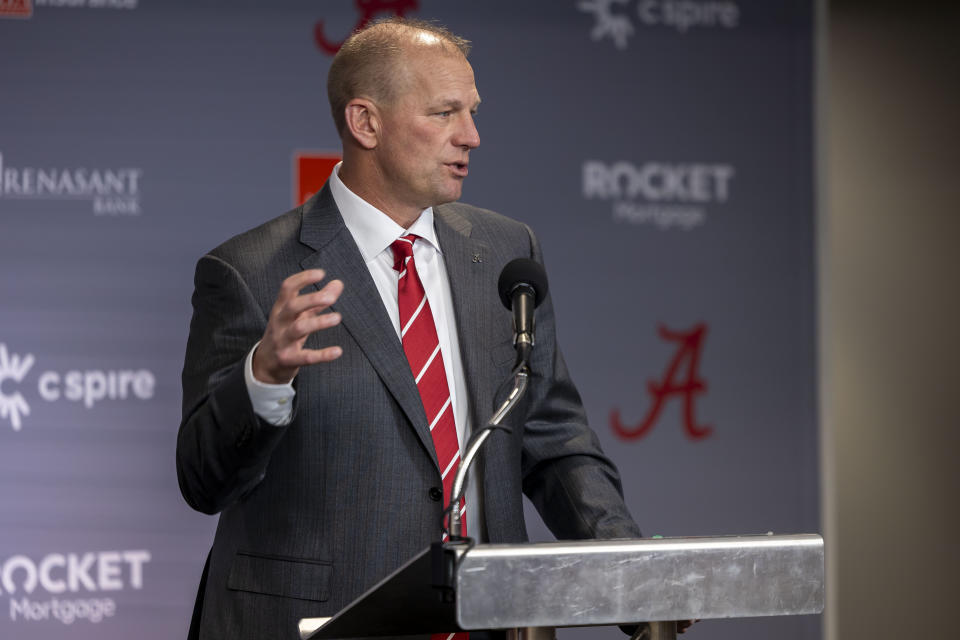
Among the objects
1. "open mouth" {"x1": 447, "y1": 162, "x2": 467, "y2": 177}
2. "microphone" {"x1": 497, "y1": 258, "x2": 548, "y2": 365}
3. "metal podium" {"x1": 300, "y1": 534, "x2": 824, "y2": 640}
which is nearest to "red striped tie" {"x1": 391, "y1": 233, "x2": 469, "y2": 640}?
"open mouth" {"x1": 447, "y1": 162, "x2": 467, "y2": 177}

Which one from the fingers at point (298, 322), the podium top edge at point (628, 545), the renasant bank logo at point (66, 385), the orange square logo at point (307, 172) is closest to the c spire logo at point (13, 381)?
the renasant bank logo at point (66, 385)

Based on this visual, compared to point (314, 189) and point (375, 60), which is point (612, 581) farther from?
point (314, 189)

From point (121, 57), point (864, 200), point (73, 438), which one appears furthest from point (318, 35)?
point (864, 200)

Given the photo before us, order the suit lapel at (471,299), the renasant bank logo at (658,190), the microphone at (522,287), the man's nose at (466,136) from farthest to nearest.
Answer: the renasant bank logo at (658,190), the man's nose at (466,136), the suit lapel at (471,299), the microphone at (522,287)

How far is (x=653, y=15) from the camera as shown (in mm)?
3885

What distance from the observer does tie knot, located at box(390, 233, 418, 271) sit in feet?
7.06

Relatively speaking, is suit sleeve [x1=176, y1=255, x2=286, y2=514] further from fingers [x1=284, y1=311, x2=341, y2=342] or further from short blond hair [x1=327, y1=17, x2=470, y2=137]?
short blond hair [x1=327, y1=17, x2=470, y2=137]

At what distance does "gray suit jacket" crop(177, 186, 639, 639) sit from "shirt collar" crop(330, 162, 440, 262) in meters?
0.06

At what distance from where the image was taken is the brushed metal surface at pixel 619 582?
1.28 metres

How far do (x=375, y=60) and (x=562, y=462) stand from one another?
846 mm

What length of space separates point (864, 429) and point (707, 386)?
2.02ft

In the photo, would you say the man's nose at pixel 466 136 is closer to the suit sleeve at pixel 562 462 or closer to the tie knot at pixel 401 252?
the tie knot at pixel 401 252

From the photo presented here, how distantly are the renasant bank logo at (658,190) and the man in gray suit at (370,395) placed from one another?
1.63 metres

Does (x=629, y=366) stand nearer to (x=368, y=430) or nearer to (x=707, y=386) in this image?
(x=707, y=386)
